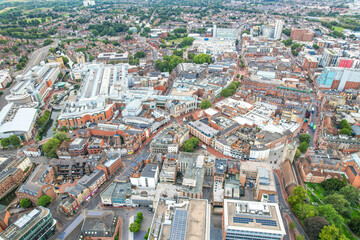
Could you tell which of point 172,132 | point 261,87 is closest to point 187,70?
point 261,87

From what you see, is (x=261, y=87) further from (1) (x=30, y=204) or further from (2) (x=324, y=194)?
(1) (x=30, y=204)

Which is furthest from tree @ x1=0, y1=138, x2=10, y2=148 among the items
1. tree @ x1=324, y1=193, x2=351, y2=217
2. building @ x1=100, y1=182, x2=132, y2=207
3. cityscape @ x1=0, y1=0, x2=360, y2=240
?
tree @ x1=324, y1=193, x2=351, y2=217

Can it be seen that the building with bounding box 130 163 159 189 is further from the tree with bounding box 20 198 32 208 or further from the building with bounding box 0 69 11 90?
the building with bounding box 0 69 11 90

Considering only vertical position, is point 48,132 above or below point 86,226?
below

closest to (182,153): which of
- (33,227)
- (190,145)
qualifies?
(190,145)

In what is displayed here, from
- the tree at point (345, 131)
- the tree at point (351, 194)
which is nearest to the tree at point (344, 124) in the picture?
the tree at point (345, 131)

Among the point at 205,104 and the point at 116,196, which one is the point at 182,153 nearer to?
the point at 116,196

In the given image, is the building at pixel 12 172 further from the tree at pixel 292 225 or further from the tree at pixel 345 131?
the tree at pixel 345 131
